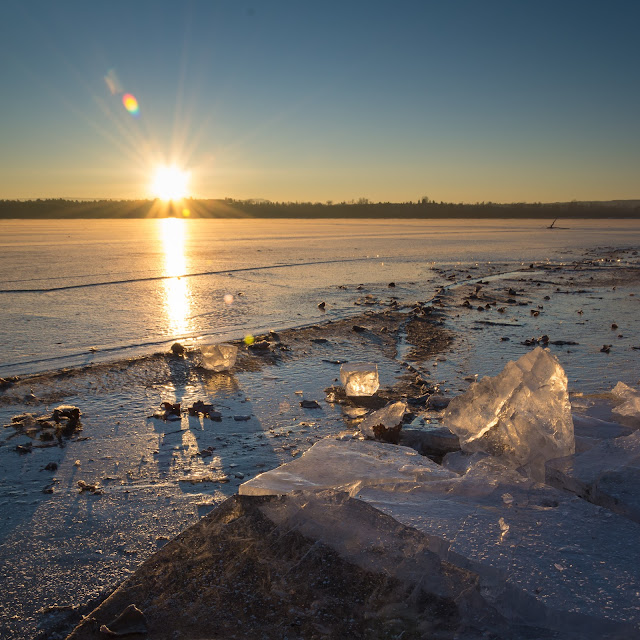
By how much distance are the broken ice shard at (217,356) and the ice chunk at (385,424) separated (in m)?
1.68

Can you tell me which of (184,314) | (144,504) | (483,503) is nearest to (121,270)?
(184,314)

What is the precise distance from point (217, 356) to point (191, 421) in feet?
3.58

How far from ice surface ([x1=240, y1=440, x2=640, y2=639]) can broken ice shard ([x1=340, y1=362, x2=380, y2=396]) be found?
1.15 m

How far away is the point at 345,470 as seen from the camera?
242 cm

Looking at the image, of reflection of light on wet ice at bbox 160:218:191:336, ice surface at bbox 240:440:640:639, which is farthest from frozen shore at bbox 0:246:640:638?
reflection of light on wet ice at bbox 160:218:191:336

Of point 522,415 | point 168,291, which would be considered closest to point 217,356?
point 522,415

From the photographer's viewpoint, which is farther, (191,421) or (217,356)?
(217,356)

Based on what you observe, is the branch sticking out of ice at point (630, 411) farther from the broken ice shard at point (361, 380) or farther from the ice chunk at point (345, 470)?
the broken ice shard at point (361, 380)

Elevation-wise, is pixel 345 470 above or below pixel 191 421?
above

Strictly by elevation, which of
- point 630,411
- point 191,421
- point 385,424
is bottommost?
point 191,421

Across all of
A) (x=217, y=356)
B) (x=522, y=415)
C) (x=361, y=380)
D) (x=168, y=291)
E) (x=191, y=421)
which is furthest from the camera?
(x=168, y=291)

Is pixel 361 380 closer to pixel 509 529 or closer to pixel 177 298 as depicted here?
pixel 509 529

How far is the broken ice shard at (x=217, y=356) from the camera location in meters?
4.39

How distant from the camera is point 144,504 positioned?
2.38 m
